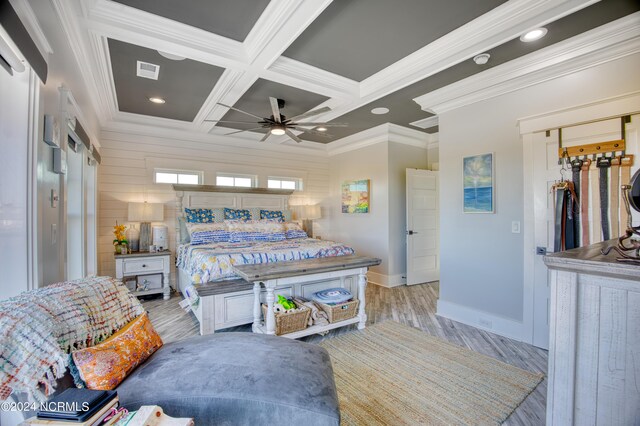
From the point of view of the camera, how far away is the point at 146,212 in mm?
4227

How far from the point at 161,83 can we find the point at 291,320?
2.98 m

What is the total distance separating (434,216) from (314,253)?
111 inches

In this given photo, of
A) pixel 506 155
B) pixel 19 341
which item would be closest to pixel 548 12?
pixel 506 155

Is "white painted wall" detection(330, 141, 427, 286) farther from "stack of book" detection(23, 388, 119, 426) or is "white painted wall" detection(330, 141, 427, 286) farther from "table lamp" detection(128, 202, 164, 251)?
"stack of book" detection(23, 388, 119, 426)

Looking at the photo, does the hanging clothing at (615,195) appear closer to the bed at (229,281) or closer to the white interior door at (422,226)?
the bed at (229,281)

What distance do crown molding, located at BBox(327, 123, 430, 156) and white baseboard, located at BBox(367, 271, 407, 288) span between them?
7.61ft

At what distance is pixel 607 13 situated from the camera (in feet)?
7.07

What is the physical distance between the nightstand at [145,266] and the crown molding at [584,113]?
15.1 feet

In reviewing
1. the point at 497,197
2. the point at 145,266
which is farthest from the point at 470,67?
the point at 145,266

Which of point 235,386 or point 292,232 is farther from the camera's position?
point 292,232

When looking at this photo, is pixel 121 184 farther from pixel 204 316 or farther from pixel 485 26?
pixel 485 26

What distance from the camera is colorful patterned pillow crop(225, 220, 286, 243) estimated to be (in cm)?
436

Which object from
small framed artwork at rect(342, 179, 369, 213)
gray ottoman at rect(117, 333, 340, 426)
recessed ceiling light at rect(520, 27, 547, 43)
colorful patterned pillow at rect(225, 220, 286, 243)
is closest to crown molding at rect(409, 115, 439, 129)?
small framed artwork at rect(342, 179, 369, 213)

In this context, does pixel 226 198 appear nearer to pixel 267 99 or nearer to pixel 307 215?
pixel 307 215
